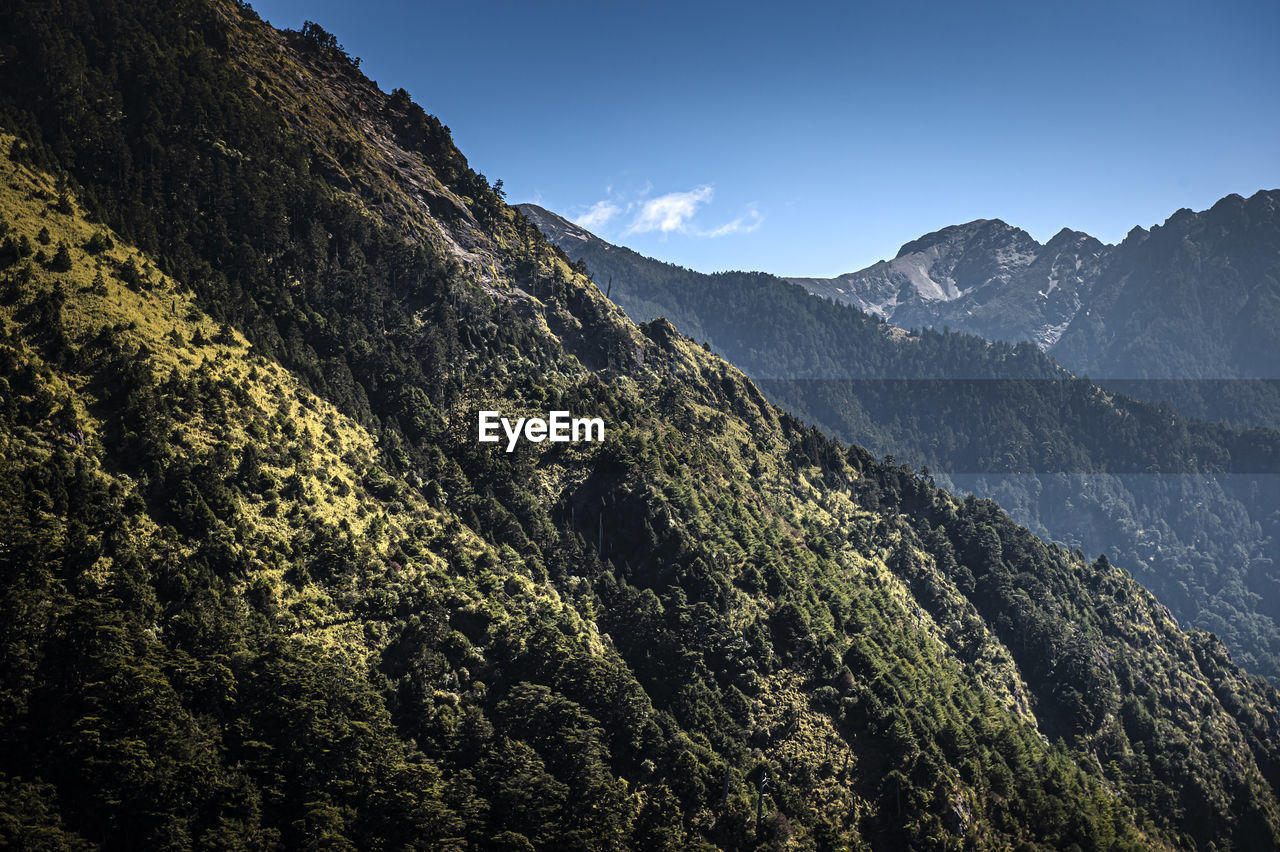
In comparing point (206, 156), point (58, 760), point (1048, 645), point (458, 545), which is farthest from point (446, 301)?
point (1048, 645)

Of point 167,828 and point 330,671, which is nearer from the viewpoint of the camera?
point 167,828

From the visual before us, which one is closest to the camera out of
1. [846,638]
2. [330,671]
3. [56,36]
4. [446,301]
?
[330,671]

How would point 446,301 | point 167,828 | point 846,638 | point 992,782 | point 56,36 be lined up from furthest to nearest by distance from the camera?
point 446,301
point 56,36
point 846,638
point 992,782
point 167,828

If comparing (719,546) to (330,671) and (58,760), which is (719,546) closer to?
(330,671)

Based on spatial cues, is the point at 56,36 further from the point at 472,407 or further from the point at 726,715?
the point at 726,715

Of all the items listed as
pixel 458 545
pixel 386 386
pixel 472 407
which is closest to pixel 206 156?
pixel 386 386

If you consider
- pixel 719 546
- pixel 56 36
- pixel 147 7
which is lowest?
pixel 719 546

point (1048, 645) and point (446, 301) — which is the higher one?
point (446, 301)
